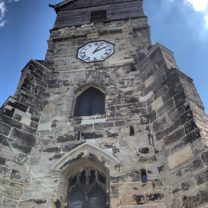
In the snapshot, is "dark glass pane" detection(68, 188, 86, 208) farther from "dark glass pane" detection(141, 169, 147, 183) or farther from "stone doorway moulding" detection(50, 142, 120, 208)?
"dark glass pane" detection(141, 169, 147, 183)

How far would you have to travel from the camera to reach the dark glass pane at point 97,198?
5.73 metres

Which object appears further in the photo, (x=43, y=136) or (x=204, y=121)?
(x=43, y=136)

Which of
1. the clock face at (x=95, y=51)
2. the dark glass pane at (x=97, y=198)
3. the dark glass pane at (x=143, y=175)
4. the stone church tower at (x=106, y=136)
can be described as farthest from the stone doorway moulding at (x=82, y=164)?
the clock face at (x=95, y=51)

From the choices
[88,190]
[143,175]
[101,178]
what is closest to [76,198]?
[88,190]

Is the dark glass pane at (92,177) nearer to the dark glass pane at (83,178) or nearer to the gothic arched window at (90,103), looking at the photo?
the dark glass pane at (83,178)

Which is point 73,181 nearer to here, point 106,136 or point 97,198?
point 97,198

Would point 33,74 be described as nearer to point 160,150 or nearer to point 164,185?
point 160,150

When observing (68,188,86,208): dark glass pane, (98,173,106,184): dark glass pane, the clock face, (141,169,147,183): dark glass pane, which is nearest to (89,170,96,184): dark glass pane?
(98,173,106,184): dark glass pane

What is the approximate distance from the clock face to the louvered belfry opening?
455 centimetres

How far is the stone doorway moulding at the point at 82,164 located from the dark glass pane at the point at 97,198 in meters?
0.21

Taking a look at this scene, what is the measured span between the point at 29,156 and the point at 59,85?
9.41 ft

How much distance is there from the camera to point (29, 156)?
21.6 feet

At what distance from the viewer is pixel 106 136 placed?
267 inches

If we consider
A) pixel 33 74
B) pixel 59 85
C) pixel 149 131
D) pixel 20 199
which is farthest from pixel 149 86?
pixel 20 199
